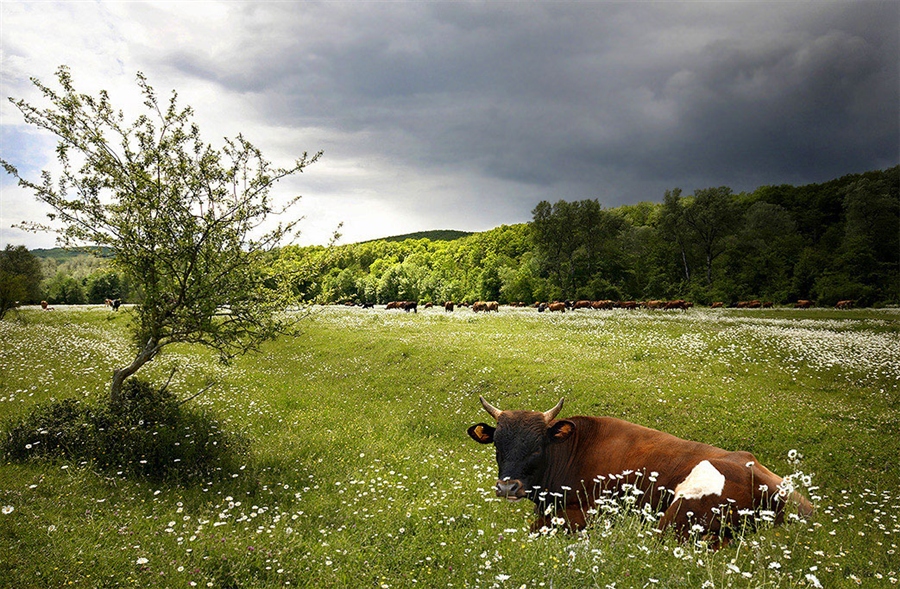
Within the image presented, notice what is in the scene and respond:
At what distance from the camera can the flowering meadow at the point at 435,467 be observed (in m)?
5.25

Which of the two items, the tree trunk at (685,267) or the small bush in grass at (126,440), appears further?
the tree trunk at (685,267)

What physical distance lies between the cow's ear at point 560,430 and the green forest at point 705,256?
4958 cm

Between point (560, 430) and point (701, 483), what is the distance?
7.22 ft

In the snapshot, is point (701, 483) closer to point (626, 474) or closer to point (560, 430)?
point (626, 474)

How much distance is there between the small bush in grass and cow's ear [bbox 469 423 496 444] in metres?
6.07

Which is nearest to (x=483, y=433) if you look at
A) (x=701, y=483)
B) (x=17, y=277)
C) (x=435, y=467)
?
(x=435, y=467)

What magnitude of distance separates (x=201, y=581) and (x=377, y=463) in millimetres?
5570

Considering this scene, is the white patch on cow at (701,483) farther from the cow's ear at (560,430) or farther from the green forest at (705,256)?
the green forest at (705,256)

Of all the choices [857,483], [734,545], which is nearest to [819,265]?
[857,483]

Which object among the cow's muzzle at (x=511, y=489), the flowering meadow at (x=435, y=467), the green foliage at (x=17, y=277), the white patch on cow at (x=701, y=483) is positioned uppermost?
the green foliage at (x=17, y=277)

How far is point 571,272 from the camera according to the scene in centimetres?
7269

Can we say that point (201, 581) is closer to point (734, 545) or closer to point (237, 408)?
point (734, 545)

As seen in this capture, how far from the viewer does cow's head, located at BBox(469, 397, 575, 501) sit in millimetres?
7219

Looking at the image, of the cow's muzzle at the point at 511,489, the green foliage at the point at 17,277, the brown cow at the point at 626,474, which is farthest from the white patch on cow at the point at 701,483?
the green foliage at the point at 17,277
